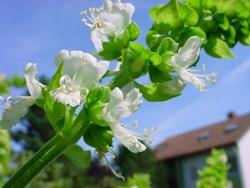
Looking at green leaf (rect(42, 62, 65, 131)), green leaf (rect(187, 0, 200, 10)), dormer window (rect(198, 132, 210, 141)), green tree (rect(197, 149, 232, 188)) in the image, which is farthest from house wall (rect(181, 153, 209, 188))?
green leaf (rect(42, 62, 65, 131))

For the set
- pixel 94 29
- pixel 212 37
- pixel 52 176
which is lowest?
pixel 52 176

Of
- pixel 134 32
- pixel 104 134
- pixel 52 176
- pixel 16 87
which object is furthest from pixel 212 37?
pixel 16 87

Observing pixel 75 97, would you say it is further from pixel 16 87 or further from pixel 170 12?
pixel 16 87

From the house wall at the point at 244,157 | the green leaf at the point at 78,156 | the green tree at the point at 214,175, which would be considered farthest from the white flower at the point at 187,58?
the house wall at the point at 244,157

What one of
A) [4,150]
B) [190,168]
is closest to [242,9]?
[4,150]

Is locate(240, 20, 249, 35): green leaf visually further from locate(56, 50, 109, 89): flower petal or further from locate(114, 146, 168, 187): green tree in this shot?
locate(114, 146, 168, 187): green tree

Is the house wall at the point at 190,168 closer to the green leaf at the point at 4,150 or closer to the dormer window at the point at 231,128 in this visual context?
the dormer window at the point at 231,128
